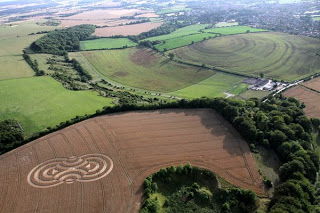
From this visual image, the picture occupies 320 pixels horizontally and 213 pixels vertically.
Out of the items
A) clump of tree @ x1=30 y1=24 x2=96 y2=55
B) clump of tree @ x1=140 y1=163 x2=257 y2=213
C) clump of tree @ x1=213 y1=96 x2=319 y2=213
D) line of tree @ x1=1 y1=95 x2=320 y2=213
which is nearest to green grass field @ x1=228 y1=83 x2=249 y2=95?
clump of tree @ x1=213 y1=96 x2=319 y2=213

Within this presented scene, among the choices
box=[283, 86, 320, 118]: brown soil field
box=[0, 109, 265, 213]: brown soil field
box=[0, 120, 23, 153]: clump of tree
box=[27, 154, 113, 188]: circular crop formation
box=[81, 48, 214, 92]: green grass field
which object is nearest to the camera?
box=[0, 109, 265, 213]: brown soil field

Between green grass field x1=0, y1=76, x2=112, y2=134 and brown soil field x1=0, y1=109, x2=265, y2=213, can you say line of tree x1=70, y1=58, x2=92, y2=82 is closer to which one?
green grass field x1=0, y1=76, x2=112, y2=134

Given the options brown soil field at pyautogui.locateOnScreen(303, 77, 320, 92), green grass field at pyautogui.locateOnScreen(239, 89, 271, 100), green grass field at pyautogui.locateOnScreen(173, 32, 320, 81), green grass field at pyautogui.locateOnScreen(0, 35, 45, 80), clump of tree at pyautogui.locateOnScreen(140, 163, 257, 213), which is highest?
green grass field at pyautogui.locateOnScreen(0, 35, 45, 80)

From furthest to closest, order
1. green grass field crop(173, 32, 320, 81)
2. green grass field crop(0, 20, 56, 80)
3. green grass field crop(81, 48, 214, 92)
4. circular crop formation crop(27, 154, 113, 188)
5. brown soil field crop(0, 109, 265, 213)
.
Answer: green grass field crop(173, 32, 320, 81), green grass field crop(81, 48, 214, 92), green grass field crop(0, 20, 56, 80), circular crop formation crop(27, 154, 113, 188), brown soil field crop(0, 109, 265, 213)

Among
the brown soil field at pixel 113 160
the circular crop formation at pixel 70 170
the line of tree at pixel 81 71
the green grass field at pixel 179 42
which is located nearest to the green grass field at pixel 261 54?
the green grass field at pixel 179 42

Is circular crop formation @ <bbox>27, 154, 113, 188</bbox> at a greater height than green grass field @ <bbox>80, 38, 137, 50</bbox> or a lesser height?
greater

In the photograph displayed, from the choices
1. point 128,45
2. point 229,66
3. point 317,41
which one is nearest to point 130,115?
point 229,66

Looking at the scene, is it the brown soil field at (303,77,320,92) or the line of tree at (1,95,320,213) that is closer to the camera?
the line of tree at (1,95,320,213)
